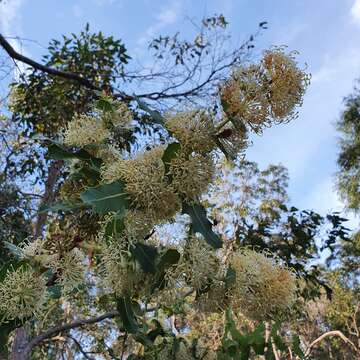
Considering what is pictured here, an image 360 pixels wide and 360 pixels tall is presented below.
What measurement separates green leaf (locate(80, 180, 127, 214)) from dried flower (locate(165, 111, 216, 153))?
0.17 metres

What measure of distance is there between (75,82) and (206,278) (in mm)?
4391

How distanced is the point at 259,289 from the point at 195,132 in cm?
43

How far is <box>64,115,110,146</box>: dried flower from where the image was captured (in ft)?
4.72

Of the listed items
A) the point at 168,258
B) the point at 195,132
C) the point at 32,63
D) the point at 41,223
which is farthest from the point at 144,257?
the point at 41,223

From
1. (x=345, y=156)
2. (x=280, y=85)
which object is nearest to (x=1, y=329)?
(x=280, y=85)

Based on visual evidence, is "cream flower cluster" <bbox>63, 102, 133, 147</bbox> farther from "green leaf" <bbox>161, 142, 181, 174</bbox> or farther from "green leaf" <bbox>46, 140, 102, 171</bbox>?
"green leaf" <bbox>161, 142, 181, 174</bbox>

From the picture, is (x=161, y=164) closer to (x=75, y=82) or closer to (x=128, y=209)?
(x=128, y=209)

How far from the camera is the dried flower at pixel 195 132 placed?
46.4 inches

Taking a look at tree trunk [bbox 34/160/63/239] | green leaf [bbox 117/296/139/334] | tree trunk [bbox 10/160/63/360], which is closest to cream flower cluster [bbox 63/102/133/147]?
green leaf [bbox 117/296/139/334]

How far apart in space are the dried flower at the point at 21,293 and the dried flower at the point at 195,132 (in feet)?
1.52

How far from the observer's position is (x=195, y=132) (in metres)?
1.18

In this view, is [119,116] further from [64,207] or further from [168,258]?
[168,258]

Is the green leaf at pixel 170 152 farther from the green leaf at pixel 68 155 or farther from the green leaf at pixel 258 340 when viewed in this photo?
the green leaf at pixel 258 340

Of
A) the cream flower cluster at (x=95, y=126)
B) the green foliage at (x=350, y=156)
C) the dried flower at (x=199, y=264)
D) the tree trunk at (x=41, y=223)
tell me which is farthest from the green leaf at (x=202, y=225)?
the green foliage at (x=350, y=156)
